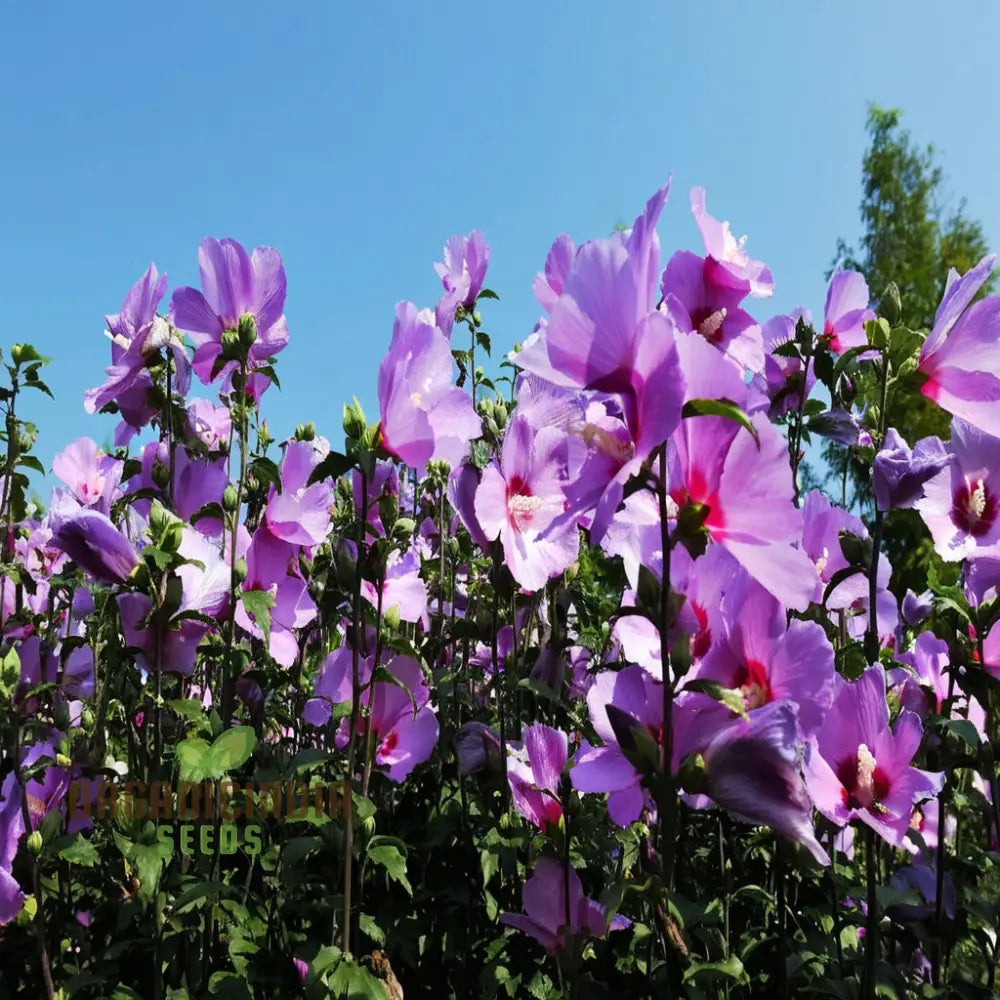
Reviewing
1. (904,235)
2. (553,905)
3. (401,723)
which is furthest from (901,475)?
(904,235)

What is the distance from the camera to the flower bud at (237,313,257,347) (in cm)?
190

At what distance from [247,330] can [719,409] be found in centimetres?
137

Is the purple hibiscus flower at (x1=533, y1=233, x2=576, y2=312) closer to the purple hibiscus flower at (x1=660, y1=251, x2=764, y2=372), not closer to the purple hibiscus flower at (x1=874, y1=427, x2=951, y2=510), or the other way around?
the purple hibiscus flower at (x1=660, y1=251, x2=764, y2=372)

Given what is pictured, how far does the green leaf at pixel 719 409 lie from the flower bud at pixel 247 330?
1303 mm

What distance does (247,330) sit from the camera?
1917mm

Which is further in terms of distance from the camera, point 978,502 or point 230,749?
point 978,502

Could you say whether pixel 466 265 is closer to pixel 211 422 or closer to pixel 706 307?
pixel 211 422

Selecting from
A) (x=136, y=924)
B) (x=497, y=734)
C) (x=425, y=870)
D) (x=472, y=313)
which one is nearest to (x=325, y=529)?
(x=497, y=734)

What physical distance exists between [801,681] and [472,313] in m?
2.20

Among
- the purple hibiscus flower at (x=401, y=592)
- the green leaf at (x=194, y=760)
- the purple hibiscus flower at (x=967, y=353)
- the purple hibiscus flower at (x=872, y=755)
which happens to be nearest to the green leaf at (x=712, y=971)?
the purple hibiscus flower at (x=872, y=755)

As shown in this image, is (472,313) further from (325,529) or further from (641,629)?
(641,629)

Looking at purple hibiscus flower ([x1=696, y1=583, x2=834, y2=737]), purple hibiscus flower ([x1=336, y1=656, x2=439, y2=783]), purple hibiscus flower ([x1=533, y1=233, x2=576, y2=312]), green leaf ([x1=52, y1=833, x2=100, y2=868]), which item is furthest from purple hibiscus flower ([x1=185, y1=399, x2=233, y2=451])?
purple hibiscus flower ([x1=696, y1=583, x2=834, y2=737])

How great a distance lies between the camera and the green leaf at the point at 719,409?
84cm

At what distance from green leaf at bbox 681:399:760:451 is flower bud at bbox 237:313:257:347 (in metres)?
1.30
